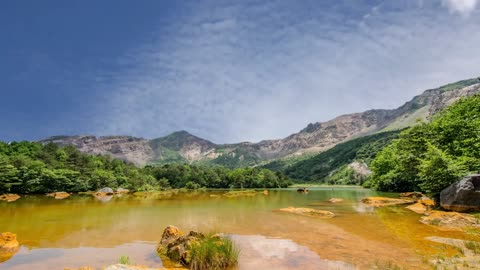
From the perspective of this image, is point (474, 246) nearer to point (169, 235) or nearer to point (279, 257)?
point (279, 257)

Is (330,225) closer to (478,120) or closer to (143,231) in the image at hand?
(143,231)

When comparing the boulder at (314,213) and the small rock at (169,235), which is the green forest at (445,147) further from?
the small rock at (169,235)

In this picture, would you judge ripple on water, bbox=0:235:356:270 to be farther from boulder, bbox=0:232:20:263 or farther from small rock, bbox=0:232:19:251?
small rock, bbox=0:232:19:251

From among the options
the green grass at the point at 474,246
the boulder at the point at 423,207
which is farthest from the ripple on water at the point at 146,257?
the boulder at the point at 423,207

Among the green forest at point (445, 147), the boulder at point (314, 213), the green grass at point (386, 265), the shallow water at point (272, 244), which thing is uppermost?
the green forest at point (445, 147)

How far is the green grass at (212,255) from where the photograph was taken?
33.8ft

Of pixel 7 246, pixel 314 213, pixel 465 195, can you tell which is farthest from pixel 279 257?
pixel 465 195

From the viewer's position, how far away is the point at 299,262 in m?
11.0

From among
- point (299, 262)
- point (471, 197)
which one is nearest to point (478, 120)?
point (471, 197)

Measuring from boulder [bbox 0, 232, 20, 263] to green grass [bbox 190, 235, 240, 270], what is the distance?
7.92 meters

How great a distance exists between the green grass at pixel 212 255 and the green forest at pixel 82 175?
6827 cm

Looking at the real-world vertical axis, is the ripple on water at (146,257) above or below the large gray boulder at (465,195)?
below

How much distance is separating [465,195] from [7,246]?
28439 mm

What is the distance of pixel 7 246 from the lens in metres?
13.0
